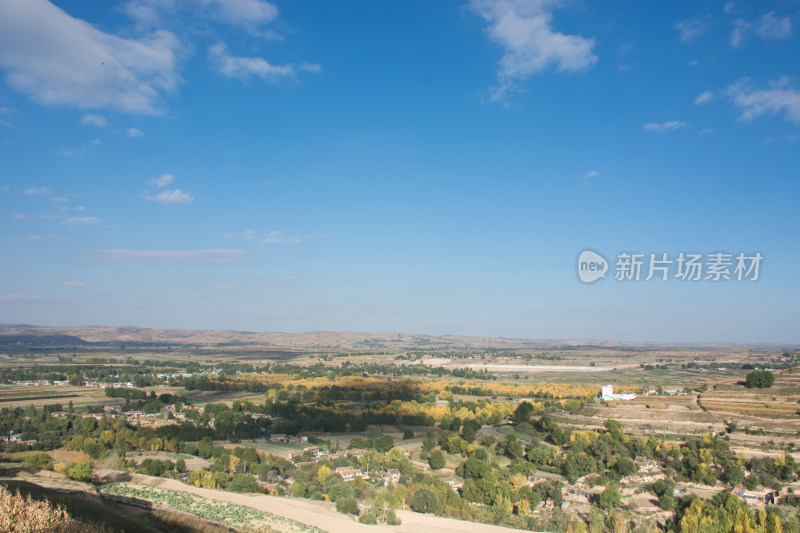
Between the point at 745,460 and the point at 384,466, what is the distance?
84.7 feet

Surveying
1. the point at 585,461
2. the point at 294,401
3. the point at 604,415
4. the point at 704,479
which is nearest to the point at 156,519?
the point at 585,461

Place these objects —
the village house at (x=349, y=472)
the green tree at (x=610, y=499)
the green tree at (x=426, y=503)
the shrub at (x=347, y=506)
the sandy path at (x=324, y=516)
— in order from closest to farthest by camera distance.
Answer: the sandy path at (x=324, y=516) < the shrub at (x=347, y=506) < the green tree at (x=426, y=503) < the green tree at (x=610, y=499) < the village house at (x=349, y=472)

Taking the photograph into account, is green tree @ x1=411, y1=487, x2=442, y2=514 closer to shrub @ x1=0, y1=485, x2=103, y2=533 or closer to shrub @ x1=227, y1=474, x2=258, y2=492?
shrub @ x1=227, y1=474, x2=258, y2=492

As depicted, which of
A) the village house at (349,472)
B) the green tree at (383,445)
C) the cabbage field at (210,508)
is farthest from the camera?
the green tree at (383,445)

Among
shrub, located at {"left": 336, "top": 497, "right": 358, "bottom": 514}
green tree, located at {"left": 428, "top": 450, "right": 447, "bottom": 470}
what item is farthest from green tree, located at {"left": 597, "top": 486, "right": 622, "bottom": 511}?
shrub, located at {"left": 336, "top": 497, "right": 358, "bottom": 514}

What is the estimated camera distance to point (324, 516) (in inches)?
906

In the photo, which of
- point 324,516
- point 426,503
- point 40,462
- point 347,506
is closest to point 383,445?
point 426,503

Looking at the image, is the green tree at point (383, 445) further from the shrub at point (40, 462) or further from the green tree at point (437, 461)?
the shrub at point (40, 462)

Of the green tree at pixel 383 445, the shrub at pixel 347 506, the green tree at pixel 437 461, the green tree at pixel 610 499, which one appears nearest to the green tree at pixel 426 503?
the shrub at pixel 347 506

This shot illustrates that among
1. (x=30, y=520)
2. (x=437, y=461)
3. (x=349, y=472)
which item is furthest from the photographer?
(x=437, y=461)

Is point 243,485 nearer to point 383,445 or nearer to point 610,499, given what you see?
point 383,445

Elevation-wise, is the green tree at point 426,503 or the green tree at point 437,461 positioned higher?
the green tree at point 426,503

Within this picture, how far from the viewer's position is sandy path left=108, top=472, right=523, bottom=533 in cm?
2164

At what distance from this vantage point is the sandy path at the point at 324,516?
21.6 metres
